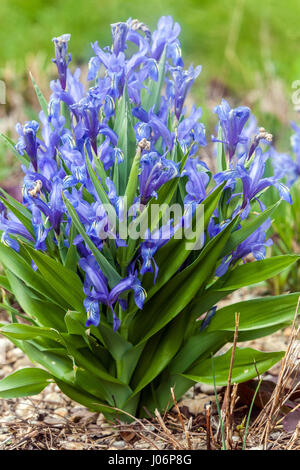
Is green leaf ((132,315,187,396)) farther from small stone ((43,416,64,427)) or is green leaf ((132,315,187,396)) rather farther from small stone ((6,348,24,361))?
small stone ((6,348,24,361))

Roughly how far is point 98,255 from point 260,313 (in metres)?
0.53

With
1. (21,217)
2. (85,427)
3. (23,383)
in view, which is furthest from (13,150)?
(85,427)

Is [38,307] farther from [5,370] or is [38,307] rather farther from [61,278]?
[5,370]

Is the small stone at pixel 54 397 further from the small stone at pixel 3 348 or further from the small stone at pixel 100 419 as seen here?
the small stone at pixel 3 348

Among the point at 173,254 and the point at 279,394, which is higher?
the point at 173,254

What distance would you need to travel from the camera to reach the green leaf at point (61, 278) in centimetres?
149

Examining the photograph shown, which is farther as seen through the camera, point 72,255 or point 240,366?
point 240,366

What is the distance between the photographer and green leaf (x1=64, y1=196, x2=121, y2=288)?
140 centimetres

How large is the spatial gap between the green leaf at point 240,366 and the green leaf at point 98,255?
39cm

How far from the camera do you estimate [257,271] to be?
5.36 ft

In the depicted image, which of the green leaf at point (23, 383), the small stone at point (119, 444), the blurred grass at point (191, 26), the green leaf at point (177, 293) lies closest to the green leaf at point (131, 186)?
the green leaf at point (177, 293)

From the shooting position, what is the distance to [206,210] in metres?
1.48
